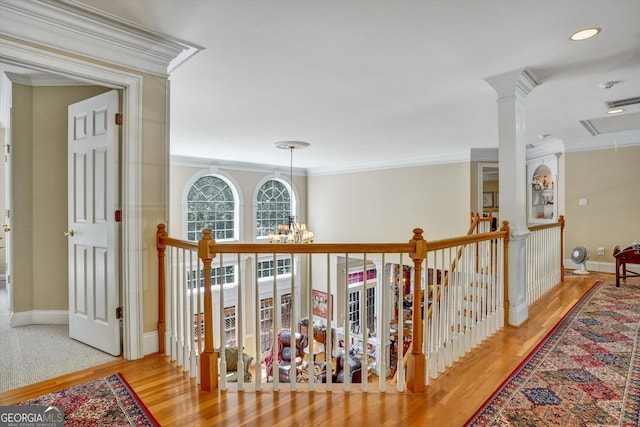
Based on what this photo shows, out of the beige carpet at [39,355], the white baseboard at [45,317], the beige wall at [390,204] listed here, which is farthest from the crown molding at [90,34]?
the beige wall at [390,204]

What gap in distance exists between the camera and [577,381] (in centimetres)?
231

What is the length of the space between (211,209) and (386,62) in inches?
268

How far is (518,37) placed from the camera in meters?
2.42

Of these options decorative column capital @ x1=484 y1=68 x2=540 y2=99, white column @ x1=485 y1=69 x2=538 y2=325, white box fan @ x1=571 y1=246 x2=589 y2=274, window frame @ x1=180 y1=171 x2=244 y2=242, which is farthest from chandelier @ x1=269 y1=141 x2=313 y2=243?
white box fan @ x1=571 y1=246 x2=589 y2=274

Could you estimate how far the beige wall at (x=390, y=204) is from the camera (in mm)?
7426

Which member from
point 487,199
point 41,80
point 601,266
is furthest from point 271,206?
point 601,266

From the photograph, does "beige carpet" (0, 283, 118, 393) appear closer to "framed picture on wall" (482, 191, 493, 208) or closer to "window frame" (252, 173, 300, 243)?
"window frame" (252, 173, 300, 243)

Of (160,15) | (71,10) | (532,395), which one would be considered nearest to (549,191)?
(532,395)

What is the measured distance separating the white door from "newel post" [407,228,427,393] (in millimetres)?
2104

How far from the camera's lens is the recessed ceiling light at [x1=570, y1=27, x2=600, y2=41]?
235 cm

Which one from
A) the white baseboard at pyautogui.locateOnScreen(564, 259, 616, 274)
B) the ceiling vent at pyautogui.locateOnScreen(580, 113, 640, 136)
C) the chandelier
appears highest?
the ceiling vent at pyautogui.locateOnScreen(580, 113, 640, 136)

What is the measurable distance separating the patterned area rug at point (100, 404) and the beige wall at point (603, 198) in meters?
7.20

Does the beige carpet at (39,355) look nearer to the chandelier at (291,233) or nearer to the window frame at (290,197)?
the chandelier at (291,233)

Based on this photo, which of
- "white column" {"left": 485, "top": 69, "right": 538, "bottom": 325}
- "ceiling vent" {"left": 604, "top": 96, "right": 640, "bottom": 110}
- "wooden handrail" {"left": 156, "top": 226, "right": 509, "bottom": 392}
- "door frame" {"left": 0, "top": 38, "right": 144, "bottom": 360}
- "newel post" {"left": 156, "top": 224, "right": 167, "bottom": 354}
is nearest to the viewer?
"wooden handrail" {"left": 156, "top": 226, "right": 509, "bottom": 392}
